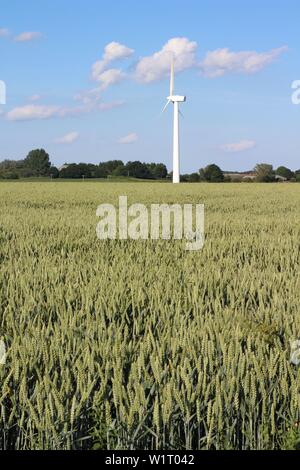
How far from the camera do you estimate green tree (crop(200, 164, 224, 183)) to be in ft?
287

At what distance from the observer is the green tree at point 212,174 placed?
87.5 metres

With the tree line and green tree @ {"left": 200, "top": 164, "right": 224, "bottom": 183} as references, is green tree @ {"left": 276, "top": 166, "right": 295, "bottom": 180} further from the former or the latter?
green tree @ {"left": 200, "top": 164, "right": 224, "bottom": 183}

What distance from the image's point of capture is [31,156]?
100812mm

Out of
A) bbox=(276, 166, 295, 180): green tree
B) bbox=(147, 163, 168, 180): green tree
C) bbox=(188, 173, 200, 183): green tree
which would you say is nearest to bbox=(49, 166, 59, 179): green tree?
bbox=(147, 163, 168, 180): green tree

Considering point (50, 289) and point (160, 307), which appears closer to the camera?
point (160, 307)

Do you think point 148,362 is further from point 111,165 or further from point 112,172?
point 111,165

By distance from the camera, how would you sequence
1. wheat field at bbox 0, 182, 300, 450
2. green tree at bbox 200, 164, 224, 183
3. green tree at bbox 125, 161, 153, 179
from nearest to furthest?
wheat field at bbox 0, 182, 300, 450 < green tree at bbox 200, 164, 224, 183 < green tree at bbox 125, 161, 153, 179

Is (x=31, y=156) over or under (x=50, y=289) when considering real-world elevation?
over

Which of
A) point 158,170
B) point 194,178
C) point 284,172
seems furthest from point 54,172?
point 284,172

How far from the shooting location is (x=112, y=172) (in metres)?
92.8

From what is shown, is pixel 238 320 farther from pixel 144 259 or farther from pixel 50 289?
pixel 144 259

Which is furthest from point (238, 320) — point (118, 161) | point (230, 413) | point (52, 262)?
point (118, 161)

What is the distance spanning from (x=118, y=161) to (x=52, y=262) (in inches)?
3560

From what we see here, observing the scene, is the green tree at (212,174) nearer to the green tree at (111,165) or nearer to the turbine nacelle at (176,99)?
the green tree at (111,165)
